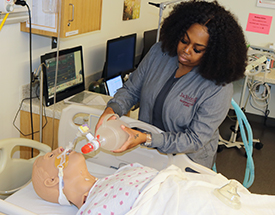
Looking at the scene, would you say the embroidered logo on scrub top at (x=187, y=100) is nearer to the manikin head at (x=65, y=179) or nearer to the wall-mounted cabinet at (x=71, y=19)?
the manikin head at (x=65, y=179)

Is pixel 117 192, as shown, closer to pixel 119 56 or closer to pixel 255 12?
pixel 119 56

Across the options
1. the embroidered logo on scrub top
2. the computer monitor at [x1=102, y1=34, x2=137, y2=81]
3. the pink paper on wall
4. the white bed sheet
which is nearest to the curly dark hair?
the embroidered logo on scrub top

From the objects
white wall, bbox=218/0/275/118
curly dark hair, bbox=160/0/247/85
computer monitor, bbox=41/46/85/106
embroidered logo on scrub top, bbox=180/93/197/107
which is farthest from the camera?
white wall, bbox=218/0/275/118

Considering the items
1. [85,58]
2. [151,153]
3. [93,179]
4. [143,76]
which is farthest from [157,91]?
[85,58]

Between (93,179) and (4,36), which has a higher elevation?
(4,36)

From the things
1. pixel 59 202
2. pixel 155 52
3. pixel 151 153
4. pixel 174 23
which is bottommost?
pixel 59 202

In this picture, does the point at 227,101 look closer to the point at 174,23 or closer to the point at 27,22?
the point at 174,23

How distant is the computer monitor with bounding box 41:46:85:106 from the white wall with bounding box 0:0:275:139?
0.43ft

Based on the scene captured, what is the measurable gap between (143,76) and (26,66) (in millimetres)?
867

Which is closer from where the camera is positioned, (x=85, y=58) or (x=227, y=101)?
(x=227, y=101)

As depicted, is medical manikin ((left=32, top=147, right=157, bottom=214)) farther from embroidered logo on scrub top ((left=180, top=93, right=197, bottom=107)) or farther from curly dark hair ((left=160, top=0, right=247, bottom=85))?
curly dark hair ((left=160, top=0, right=247, bottom=85))

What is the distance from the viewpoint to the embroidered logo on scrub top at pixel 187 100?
175 centimetres

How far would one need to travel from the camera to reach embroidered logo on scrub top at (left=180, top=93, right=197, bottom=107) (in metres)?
1.75

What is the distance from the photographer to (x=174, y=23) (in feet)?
6.29
